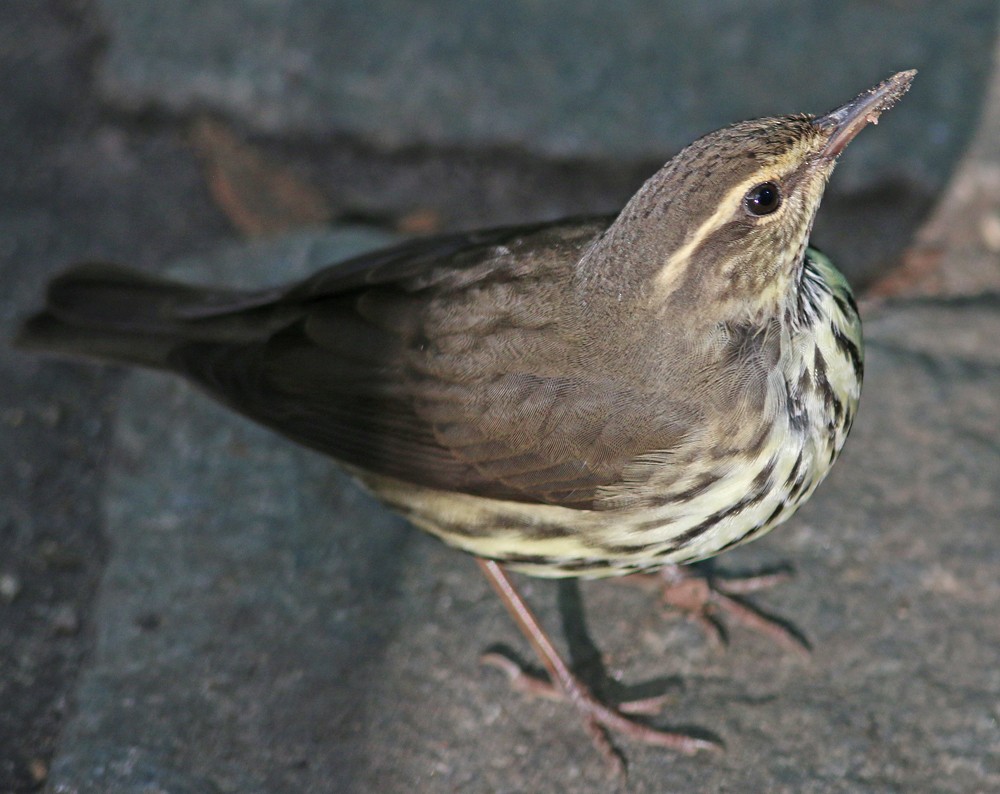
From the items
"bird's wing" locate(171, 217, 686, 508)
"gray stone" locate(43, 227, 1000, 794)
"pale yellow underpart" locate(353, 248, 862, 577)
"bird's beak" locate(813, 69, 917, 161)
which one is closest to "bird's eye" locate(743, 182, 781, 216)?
"bird's beak" locate(813, 69, 917, 161)

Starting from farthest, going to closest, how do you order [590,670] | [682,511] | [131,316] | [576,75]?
[576,75] < [131,316] < [590,670] < [682,511]

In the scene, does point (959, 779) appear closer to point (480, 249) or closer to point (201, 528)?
point (480, 249)

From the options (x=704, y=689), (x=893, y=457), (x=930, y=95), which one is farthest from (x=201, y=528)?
(x=930, y=95)

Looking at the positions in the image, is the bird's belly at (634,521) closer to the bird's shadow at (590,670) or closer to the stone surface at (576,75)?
the bird's shadow at (590,670)

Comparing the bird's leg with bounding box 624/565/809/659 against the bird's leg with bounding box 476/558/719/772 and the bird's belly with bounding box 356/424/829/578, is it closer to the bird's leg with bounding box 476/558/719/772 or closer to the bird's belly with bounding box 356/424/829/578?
the bird's leg with bounding box 476/558/719/772

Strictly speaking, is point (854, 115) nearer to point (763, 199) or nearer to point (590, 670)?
point (763, 199)

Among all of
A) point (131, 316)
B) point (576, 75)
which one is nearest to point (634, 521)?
point (131, 316)
